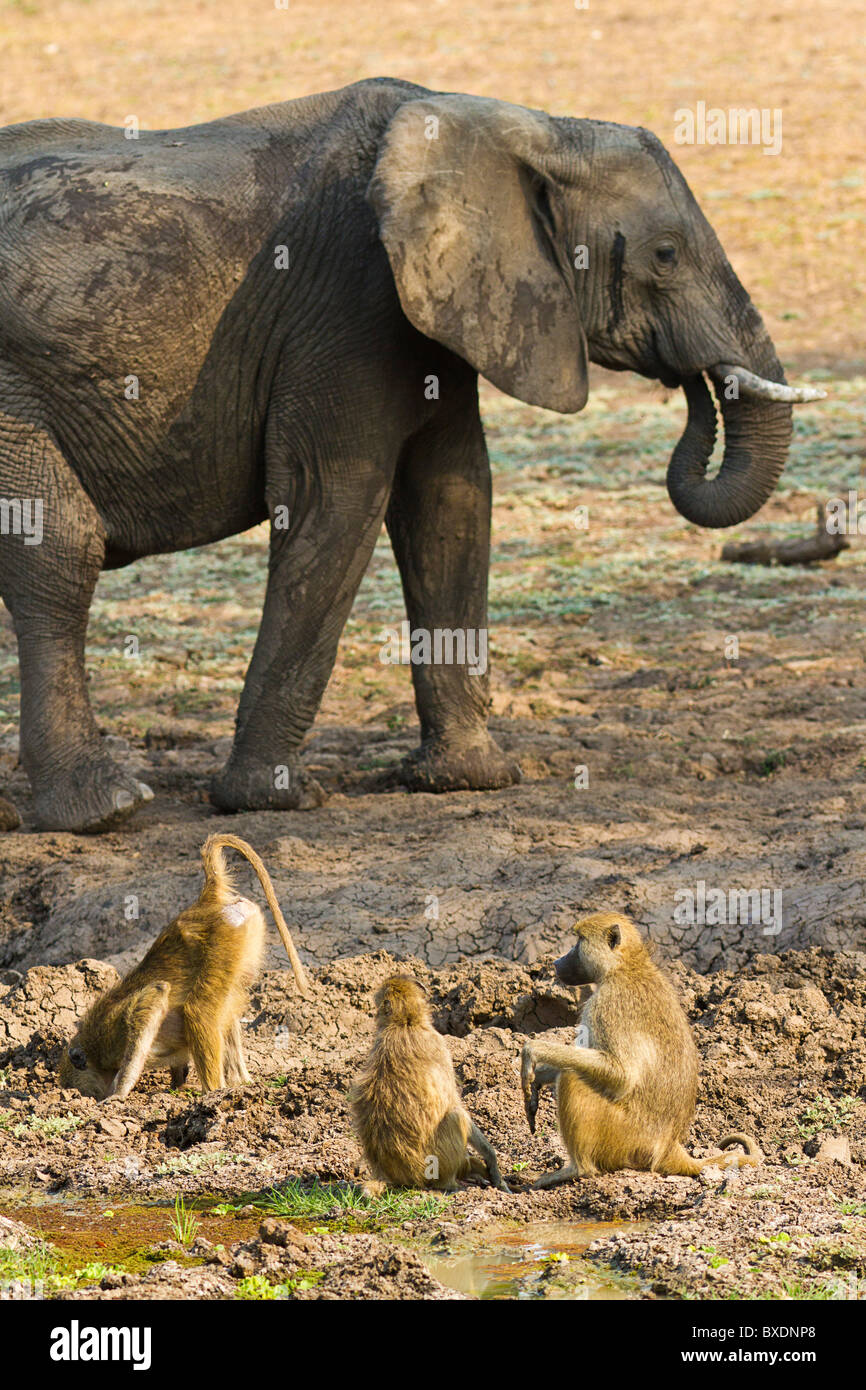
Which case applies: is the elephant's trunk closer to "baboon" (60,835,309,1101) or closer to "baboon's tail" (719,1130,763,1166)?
"baboon" (60,835,309,1101)

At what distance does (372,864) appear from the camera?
26.4 feet

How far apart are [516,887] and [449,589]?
8.38ft

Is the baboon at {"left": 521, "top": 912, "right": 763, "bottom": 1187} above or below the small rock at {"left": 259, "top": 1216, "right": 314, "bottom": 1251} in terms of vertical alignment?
above

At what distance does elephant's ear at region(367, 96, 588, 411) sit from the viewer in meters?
8.38

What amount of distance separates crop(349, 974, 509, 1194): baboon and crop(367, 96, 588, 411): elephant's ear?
4.12 metres

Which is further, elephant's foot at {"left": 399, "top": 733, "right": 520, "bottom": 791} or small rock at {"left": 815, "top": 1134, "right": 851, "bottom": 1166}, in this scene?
elephant's foot at {"left": 399, "top": 733, "right": 520, "bottom": 791}

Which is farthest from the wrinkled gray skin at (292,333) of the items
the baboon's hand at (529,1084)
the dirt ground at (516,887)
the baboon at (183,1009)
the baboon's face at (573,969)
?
the baboon's hand at (529,1084)

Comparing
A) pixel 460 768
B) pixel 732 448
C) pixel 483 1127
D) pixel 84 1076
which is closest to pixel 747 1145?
pixel 483 1127

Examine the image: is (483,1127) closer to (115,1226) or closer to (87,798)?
(115,1226)

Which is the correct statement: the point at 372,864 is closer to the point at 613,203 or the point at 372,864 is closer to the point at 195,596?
the point at 613,203

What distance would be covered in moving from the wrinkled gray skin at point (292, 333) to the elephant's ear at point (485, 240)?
0.01m

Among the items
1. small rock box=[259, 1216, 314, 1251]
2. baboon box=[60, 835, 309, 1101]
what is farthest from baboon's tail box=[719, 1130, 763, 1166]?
baboon box=[60, 835, 309, 1101]

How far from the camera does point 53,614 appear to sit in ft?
29.3

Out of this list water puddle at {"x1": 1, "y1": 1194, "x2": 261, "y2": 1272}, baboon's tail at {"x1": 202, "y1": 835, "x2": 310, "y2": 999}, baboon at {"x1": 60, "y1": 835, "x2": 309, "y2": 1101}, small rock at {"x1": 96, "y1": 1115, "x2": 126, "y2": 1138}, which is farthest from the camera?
baboon's tail at {"x1": 202, "y1": 835, "x2": 310, "y2": 999}
